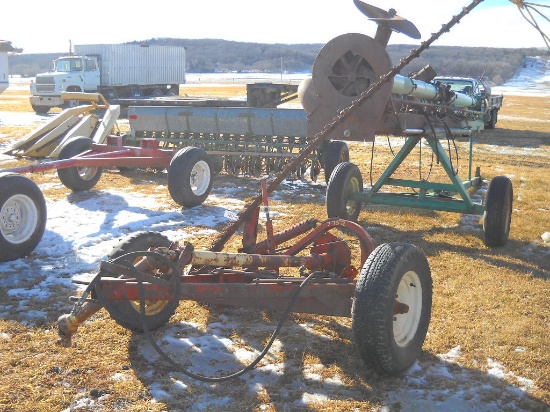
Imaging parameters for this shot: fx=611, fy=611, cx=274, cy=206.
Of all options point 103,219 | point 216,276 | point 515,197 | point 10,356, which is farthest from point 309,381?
point 515,197

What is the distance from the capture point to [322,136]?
530 cm

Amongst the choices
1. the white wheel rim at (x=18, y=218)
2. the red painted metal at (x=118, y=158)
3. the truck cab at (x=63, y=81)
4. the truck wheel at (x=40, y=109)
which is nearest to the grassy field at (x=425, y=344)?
the white wheel rim at (x=18, y=218)

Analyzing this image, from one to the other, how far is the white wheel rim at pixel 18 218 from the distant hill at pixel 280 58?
8884 cm

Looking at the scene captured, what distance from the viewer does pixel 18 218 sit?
21.3 ft

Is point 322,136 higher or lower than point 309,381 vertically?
higher

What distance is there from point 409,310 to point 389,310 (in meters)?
0.54

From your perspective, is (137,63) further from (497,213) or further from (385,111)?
(497,213)

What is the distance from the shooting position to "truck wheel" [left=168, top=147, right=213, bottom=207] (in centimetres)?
858

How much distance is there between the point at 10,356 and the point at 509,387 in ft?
10.8

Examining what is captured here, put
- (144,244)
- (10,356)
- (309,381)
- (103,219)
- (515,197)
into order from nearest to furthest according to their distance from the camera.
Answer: (309,381), (10,356), (144,244), (103,219), (515,197)

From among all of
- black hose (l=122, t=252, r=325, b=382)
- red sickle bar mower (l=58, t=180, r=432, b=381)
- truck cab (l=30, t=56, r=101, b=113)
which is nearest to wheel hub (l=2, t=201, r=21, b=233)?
red sickle bar mower (l=58, t=180, r=432, b=381)

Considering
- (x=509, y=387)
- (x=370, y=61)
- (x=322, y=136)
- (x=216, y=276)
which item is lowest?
(x=509, y=387)

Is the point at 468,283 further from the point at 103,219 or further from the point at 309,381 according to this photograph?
the point at 103,219

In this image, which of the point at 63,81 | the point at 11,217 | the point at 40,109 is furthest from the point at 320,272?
the point at 63,81
